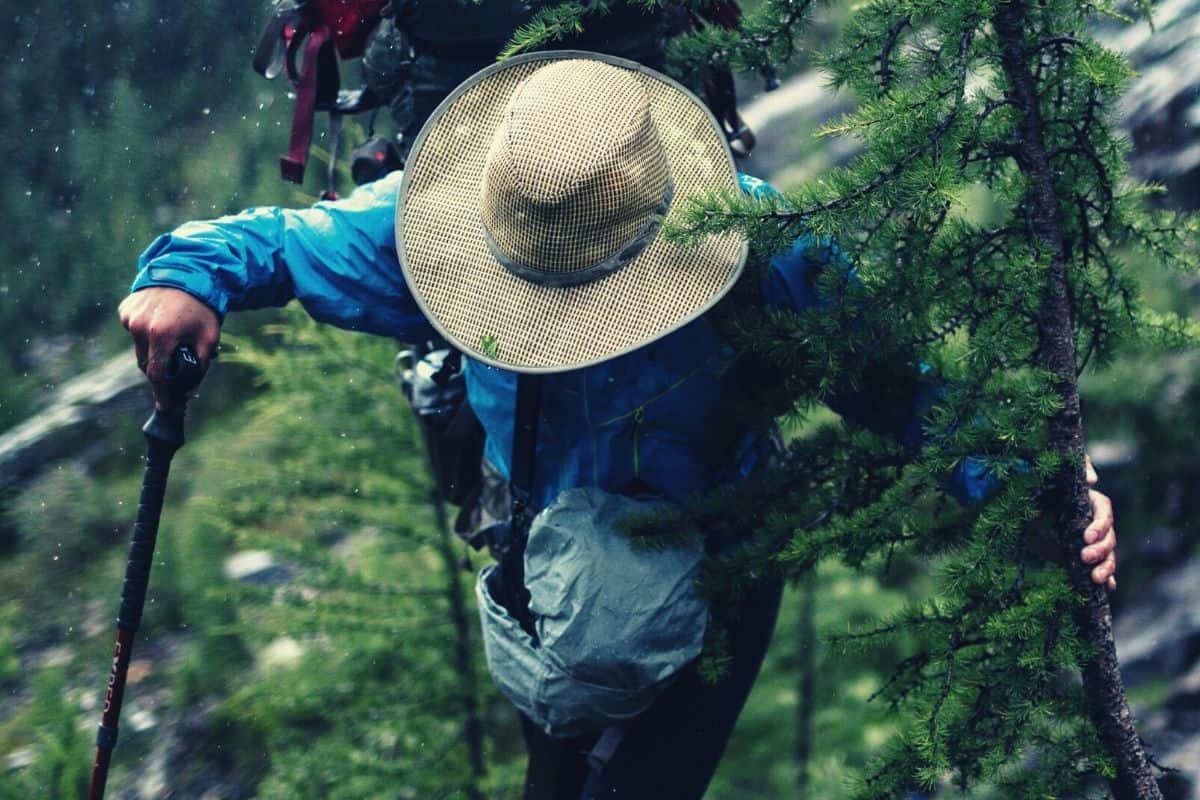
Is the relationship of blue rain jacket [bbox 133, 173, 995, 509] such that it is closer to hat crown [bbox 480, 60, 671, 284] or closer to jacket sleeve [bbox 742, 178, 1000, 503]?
jacket sleeve [bbox 742, 178, 1000, 503]

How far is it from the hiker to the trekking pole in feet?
0.13

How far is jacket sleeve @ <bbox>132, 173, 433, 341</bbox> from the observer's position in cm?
217

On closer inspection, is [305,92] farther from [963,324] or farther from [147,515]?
[963,324]

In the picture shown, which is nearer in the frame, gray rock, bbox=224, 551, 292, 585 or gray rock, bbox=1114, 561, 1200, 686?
gray rock, bbox=1114, 561, 1200, 686

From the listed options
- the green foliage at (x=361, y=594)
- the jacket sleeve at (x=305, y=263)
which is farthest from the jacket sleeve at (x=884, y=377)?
the green foliage at (x=361, y=594)

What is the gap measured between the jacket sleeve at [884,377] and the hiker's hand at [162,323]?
1.15 m

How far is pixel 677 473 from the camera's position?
256 cm

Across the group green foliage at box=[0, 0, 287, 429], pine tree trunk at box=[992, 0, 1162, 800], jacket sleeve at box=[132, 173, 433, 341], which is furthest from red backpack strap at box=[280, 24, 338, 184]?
green foliage at box=[0, 0, 287, 429]

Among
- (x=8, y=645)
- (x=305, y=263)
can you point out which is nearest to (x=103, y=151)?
(x=8, y=645)

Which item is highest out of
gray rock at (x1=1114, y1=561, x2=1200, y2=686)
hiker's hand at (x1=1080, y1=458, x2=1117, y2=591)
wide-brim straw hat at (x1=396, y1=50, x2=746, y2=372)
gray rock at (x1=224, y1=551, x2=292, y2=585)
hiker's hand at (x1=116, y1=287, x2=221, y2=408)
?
wide-brim straw hat at (x1=396, y1=50, x2=746, y2=372)

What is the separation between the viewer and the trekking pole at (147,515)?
220 centimetres

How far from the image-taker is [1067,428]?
2.07 m

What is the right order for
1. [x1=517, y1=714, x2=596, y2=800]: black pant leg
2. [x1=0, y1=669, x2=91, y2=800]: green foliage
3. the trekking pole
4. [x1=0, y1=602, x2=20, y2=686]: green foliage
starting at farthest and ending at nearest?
A: [x1=0, y1=602, x2=20, y2=686]: green foliage → [x1=0, y1=669, x2=91, y2=800]: green foliage → [x1=517, y1=714, x2=596, y2=800]: black pant leg → the trekking pole

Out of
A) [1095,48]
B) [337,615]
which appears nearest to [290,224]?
[1095,48]
